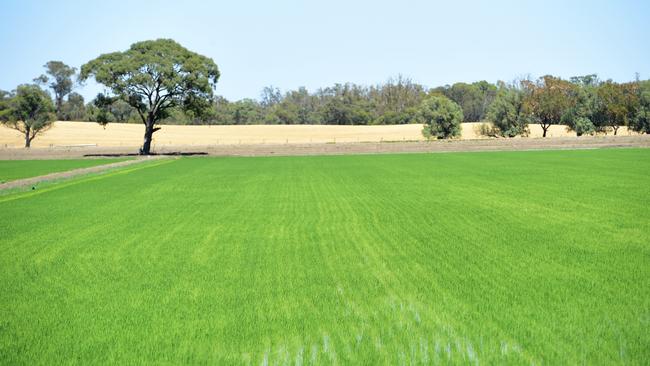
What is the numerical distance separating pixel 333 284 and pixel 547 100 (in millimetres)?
99804

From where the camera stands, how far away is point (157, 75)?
2292 inches

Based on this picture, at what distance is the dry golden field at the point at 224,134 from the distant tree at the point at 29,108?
530 inches

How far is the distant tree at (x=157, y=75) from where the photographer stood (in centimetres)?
5681

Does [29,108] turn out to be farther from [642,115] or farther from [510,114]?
[642,115]

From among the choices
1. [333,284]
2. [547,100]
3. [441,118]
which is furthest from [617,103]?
[333,284]

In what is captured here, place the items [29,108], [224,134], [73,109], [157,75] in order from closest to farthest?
1. [157,75]
2. [29,108]
3. [224,134]
4. [73,109]

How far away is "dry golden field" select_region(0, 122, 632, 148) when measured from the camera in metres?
108

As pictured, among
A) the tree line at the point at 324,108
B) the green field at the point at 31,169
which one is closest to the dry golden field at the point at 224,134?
the tree line at the point at 324,108

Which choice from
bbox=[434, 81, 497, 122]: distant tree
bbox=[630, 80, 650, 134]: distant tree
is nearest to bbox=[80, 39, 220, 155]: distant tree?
bbox=[630, 80, 650, 134]: distant tree

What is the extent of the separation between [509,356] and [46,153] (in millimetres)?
73775

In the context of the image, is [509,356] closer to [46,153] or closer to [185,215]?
[185,215]

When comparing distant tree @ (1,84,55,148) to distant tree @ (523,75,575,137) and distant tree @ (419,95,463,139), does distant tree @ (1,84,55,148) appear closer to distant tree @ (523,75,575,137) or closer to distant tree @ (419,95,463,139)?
distant tree @ (419,95,463,139)

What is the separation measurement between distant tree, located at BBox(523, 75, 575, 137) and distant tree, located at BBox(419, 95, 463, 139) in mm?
12319

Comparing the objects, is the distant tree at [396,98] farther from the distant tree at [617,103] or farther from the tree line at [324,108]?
the distant tree at [617,103]
